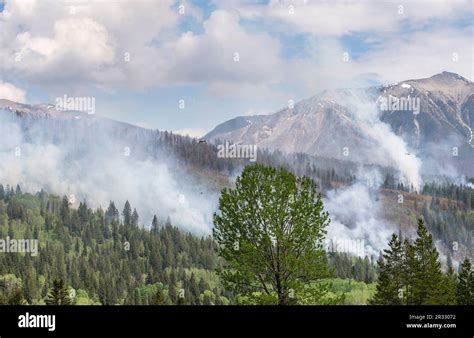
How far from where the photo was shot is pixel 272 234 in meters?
78.1

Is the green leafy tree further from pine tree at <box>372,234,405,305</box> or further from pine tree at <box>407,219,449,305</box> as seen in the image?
pine tree at <box>372,234,405,305</box>

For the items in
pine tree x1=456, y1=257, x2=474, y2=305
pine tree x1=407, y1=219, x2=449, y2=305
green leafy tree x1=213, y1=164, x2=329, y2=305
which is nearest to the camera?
green leafy tree x1=213, y1=164, x2=329, y2=305

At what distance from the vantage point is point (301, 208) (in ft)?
259

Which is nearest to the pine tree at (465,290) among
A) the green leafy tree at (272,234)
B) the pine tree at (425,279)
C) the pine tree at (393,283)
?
the pine tree at (393,283)

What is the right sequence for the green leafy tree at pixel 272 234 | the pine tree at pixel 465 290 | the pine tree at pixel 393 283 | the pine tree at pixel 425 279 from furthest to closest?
the pine tree at pixel 465 290 → the pine tree at pixel 393 283 → the pine tree at pixel 425 279 → the green leafy tree at pixel 272 234

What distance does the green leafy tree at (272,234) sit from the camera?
76250 mm

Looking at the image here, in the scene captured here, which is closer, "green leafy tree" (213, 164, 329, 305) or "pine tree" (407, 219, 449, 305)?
"green leafy tree" (213, 164, 329, 305)

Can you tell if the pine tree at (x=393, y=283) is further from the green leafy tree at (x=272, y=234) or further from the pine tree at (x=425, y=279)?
the green leafy tree at (x=272, y=234)

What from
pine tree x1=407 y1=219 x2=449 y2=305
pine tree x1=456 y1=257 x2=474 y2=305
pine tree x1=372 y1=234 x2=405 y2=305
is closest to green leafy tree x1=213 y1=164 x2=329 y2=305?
pine tree x1=407 y1=219 x2=449 y2=305

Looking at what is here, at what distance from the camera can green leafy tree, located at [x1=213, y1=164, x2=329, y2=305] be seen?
76.2 meters

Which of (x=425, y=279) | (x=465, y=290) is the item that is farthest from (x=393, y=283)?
(x=465, y=290)

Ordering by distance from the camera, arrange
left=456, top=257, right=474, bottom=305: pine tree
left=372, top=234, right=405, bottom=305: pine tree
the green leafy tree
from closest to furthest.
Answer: the green leafy tree, left=372, top=234, right=405, bottom=305: pine tree, left=456, top=257, right=474, bottom=305: pine tree

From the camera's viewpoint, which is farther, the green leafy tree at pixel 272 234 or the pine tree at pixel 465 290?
the pine tree at pixel 465 290
